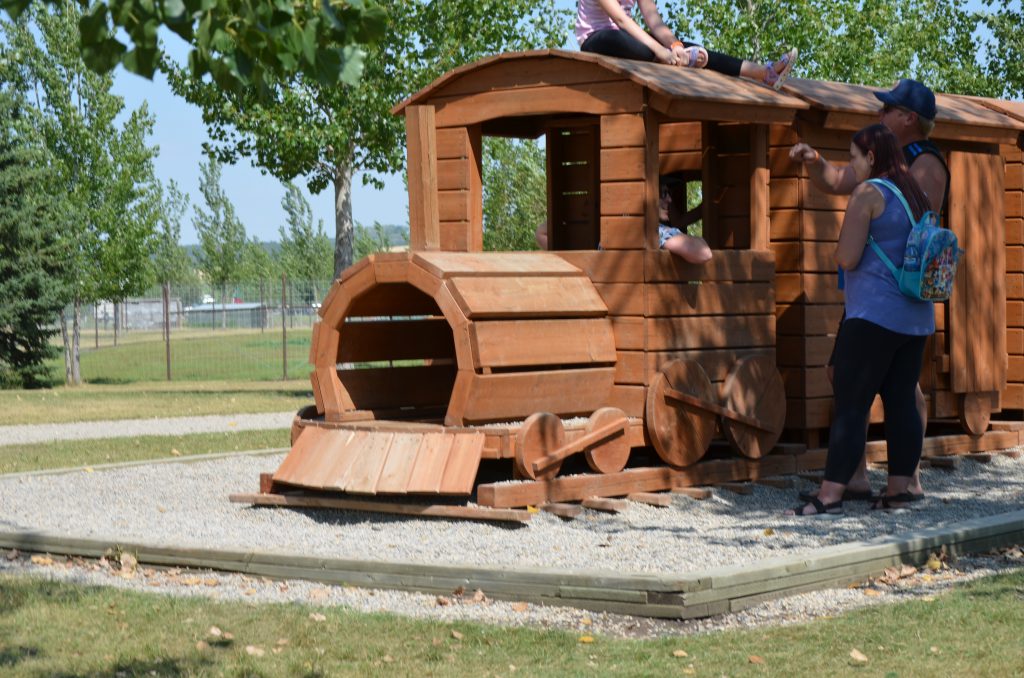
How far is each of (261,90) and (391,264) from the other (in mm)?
4535

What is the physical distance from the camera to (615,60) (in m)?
9.34

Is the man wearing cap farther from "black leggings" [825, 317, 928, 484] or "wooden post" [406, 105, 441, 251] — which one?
"wooden post" [406, 105, 441, 251]

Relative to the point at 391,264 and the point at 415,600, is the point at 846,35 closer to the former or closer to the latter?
the point at 391,264

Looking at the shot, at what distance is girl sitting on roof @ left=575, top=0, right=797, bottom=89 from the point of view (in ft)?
32.5

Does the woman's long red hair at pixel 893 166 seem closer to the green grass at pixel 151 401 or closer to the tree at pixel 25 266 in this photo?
the green grass at pixel 151 401

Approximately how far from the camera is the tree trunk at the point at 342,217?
977 inches

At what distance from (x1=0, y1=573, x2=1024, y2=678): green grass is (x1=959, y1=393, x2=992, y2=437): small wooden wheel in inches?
202

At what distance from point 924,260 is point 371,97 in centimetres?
1566

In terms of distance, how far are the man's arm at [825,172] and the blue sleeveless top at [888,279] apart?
53cm

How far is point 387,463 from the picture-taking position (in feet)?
27.9

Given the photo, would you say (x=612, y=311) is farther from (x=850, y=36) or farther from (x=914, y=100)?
(x=850, y=36)

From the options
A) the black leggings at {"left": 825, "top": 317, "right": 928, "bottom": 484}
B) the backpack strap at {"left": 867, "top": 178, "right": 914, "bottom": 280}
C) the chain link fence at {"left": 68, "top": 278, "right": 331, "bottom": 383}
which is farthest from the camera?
the chain link fence at {"left": 68, "top": 278, "right": 331, "bottom": 383}

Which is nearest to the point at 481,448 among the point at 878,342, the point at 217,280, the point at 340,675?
the point at 878,342

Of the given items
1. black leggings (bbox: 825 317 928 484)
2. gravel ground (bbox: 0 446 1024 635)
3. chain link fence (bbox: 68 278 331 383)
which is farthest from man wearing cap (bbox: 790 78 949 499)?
chain link fence (bbox: 68 278 331 383)
